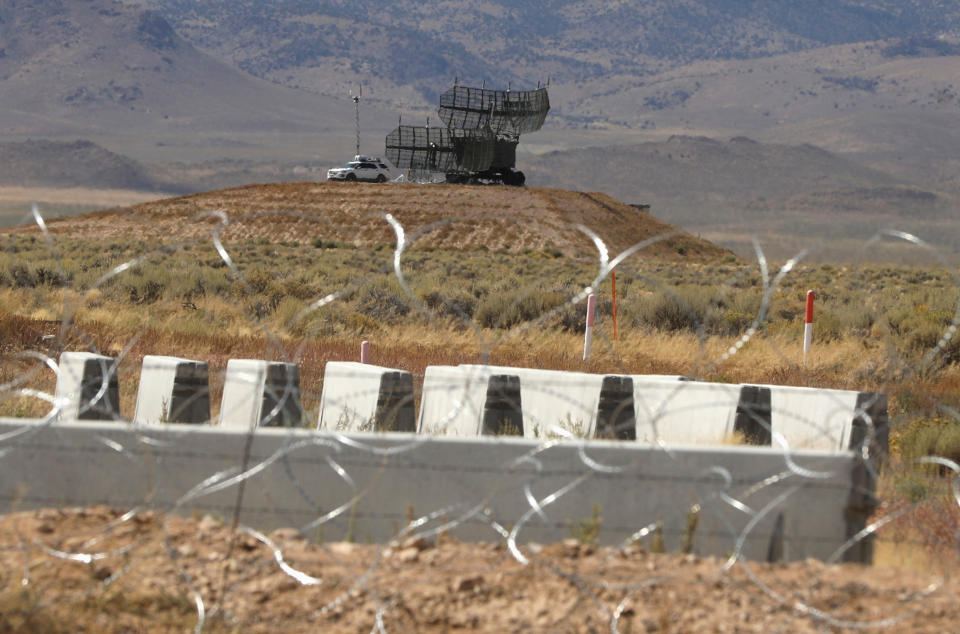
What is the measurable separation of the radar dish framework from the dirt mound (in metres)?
4.92

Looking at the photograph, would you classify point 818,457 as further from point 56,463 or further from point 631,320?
point 631,320

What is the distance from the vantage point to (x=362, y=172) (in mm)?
78875

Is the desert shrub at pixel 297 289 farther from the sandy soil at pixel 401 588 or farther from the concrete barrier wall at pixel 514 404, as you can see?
the sandy soil at pixel 401 588

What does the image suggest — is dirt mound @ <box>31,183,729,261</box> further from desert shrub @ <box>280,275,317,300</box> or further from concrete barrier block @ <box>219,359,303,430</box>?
concrete barrier block @ <box>219,359,303,430</box>

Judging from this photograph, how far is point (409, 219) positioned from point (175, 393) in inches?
2219

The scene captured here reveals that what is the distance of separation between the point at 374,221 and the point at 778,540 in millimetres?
59490

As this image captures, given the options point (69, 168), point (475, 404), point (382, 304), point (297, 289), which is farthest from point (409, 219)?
point (69, 168)

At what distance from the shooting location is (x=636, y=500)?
682 centimetres

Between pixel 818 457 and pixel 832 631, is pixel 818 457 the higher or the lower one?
the higher one

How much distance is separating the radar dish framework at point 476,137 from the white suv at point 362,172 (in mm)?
1615

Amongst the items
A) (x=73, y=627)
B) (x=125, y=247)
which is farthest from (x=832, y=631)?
(x=125, y=247)

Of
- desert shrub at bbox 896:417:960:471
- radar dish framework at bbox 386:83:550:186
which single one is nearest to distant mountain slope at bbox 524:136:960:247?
radar dish framework at bbox 386:83:550:186

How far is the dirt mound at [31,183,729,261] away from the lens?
63969 millimetres

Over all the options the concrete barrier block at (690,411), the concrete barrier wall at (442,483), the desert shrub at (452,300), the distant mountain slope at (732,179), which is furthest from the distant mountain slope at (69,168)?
the concrete barrier wall at (442,483)
